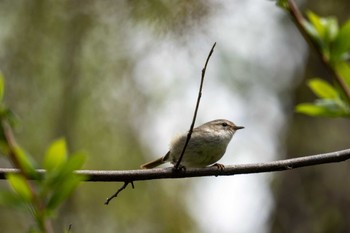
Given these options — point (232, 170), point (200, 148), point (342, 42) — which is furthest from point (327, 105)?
point (200, 148)

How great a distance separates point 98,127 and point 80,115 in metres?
0.32

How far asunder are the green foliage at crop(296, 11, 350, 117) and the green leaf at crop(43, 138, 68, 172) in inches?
19.6

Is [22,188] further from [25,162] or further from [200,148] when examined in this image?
[200,148]

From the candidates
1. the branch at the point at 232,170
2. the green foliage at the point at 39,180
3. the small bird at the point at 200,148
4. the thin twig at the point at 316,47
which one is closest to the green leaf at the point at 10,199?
the green foliage at the point at 39,180

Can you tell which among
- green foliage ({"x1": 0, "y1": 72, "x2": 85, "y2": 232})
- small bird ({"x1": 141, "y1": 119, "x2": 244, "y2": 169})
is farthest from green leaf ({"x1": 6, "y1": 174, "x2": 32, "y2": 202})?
small bird ({"x1": 141, "y1": 119, "x2": 244, "y2": 169})

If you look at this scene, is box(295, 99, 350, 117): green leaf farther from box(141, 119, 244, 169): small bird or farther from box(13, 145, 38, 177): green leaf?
box(141, 119, 244, 169): small bird

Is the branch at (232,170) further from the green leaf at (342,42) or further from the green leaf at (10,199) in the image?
the green leaf at (10,199)

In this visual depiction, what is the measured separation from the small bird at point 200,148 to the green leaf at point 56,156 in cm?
304

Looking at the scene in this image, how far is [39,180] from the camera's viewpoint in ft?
3.63

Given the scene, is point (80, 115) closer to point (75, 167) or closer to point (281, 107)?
point (281, 107)

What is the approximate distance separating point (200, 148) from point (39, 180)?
11.1 ft

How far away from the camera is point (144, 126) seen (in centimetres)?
803

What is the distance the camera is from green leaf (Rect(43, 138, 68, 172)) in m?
1.12

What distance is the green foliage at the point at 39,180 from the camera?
1.03 metres
